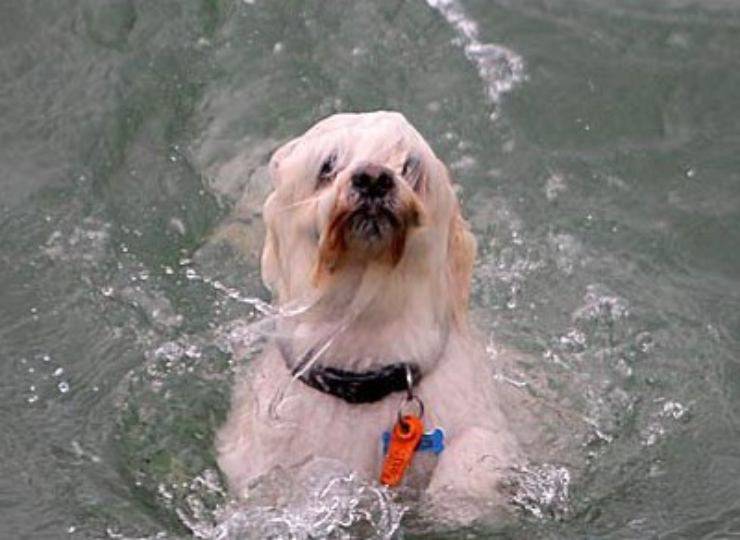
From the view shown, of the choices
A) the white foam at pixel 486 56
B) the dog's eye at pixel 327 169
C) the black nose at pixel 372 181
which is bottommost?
the white foam at pixel 486 56

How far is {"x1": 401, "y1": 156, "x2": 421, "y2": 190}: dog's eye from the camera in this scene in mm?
5746

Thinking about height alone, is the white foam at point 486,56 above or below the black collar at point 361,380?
above

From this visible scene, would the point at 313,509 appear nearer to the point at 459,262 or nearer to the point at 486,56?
Result: the point at 459,262

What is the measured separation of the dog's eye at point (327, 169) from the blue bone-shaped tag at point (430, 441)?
87cm

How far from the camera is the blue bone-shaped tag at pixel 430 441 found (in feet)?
19.4

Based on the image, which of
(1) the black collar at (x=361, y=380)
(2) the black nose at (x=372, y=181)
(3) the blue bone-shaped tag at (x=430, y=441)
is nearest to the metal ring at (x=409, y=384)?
(1) the black collar at (x=361, y=380)

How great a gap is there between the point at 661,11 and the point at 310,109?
88.4 inches

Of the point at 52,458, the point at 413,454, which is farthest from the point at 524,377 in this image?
the point at 52,458

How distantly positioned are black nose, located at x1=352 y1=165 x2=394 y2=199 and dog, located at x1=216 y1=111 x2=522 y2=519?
0.08 metres

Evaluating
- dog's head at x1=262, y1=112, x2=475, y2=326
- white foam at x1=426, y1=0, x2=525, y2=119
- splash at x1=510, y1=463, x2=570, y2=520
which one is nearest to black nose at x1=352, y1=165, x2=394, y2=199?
dog's head at x1=262, y1=112, x2=475, y2=326

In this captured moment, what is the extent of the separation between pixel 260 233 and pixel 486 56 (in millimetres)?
2010

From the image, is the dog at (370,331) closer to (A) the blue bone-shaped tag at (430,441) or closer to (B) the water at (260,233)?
(A) the blue bone-shaped tag at (430,441)

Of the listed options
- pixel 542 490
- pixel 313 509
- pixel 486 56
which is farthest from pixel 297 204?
pixel 486 56

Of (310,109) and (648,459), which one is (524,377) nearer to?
(648,459)
